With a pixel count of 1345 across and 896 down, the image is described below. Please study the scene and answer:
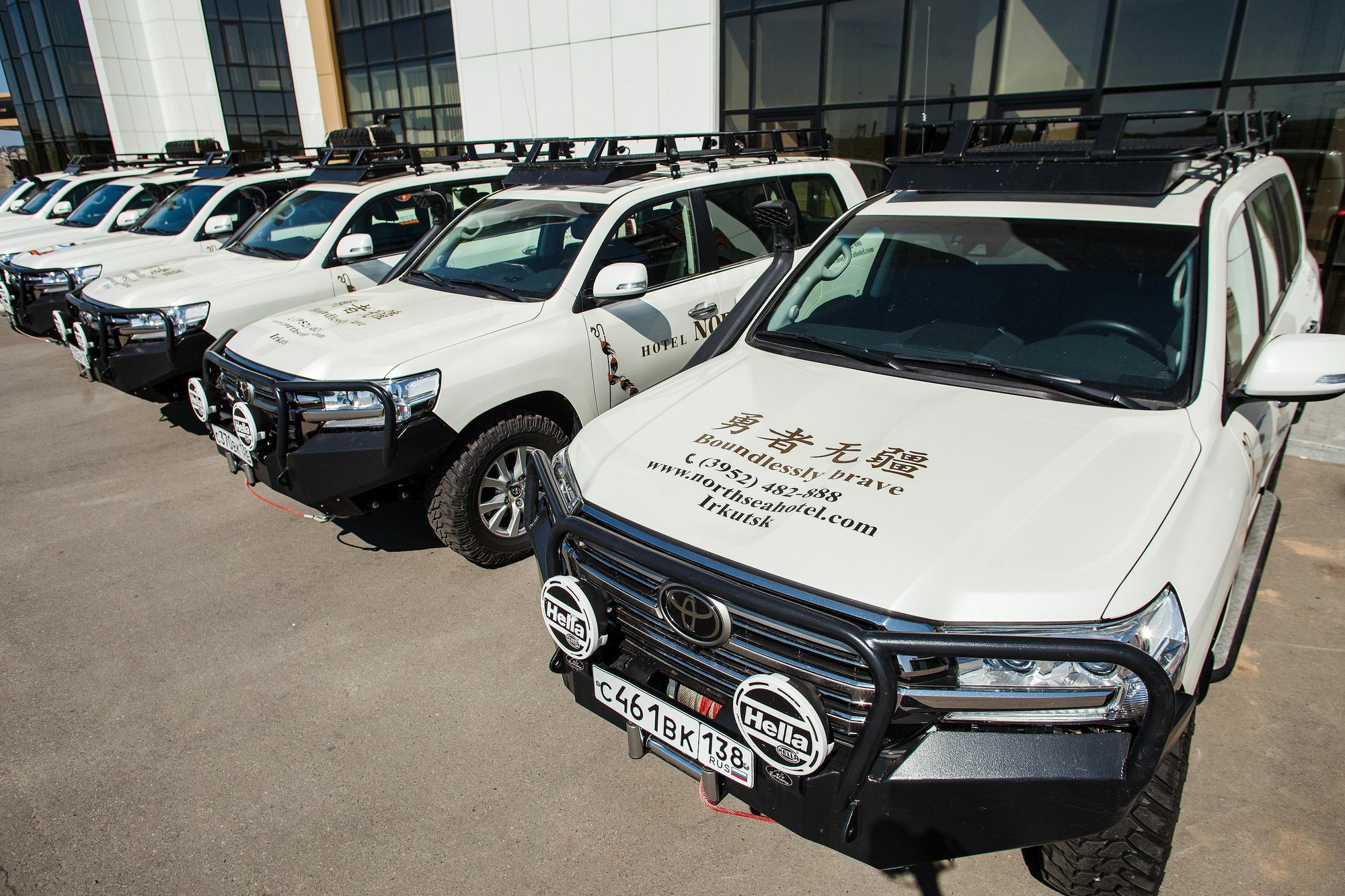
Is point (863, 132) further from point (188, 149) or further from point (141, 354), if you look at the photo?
point (188, 149)

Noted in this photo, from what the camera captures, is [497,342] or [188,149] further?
[188,149]

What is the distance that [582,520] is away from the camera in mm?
2258

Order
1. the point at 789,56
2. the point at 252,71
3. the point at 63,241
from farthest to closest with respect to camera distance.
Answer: the point at 252,71
the point at 789,56
the point at 63,241

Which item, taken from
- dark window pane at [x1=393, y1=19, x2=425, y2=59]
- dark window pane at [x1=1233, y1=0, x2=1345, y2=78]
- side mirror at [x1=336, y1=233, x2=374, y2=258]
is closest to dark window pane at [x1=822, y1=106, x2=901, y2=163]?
dark window pane at [x1=1233, y1=0, x2=1345, y2=78]

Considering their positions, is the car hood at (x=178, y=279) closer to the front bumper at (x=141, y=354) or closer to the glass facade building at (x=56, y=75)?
the front bumper at (x=141, y=354)

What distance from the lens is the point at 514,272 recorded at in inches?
184

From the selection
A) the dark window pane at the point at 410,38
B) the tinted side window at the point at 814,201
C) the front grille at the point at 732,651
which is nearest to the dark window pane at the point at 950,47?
the tinted side window at the point at 814,201

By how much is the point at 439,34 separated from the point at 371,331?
13869 mm

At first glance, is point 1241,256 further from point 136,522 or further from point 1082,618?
point 136,522

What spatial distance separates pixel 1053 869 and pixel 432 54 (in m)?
17.4

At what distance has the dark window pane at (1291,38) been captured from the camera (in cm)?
676

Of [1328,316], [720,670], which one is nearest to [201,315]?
[720,670]

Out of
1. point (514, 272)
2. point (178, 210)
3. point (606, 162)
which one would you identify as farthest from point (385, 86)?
point (514, 272)

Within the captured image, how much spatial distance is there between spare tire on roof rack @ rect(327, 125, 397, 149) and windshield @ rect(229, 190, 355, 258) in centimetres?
275
